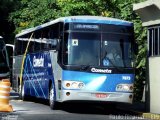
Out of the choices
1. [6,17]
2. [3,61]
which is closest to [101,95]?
[3,61]

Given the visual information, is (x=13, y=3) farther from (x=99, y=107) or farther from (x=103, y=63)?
(x=103, y=63)

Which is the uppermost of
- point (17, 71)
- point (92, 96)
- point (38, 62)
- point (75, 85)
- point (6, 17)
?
point (6, 17)

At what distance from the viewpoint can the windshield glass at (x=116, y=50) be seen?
60.3ft

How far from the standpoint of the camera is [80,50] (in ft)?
59.9

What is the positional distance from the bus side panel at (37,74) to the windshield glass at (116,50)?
295cm

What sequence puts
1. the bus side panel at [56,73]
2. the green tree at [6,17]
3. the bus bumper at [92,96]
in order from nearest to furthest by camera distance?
the bus bumper at [92,96]
the bus side panel at [56,73]
the green tree at [6,17]

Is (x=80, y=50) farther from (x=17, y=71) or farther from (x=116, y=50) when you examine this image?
(x=17, y=71)

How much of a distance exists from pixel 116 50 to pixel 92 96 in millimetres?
1752

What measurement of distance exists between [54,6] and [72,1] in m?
9.57

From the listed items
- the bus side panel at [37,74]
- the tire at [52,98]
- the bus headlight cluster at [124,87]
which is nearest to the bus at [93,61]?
the bus headlight cluster at [124,87]

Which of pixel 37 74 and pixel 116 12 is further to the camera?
pixel 116 12

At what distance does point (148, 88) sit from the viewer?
2009cm

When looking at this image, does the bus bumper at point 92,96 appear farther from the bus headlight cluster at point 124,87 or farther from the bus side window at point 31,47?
the bus side window at point 31,47

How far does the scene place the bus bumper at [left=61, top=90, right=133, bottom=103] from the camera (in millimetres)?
18141
